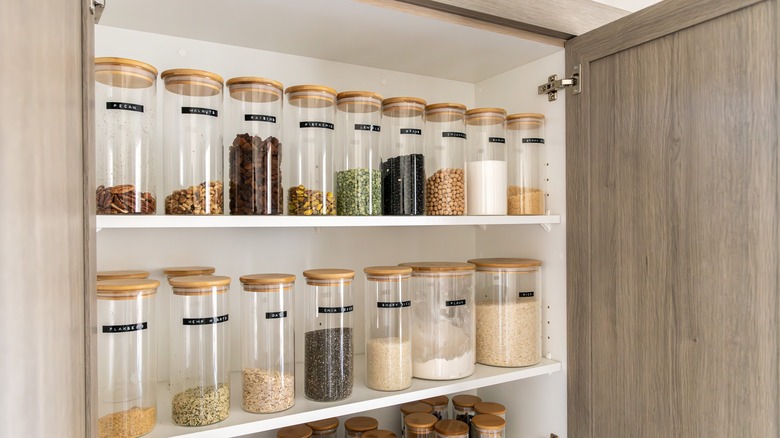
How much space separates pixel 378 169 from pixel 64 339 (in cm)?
91

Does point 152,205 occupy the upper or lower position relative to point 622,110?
lower

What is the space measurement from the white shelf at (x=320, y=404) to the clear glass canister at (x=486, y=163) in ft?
1.44

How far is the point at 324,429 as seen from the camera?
1.31 m

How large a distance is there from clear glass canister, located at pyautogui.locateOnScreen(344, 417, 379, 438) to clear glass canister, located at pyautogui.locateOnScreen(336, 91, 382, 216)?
1.99ft

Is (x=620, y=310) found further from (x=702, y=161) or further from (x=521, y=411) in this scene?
(x=521, y=411)

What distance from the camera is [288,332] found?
3.68ft

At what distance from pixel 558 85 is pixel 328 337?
926 millimetres

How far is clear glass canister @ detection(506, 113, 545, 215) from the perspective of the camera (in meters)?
1.43

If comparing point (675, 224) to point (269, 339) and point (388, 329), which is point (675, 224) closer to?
point (388, 329)

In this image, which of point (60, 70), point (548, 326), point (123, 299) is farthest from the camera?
point (548, 326)

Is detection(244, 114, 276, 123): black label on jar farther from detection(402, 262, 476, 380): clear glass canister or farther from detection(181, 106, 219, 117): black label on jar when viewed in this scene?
detection(402, 262, 476, 380): clear glass canister

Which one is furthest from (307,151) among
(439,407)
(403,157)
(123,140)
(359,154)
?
(439,407)

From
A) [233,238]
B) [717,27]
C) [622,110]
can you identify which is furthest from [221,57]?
[717,27]

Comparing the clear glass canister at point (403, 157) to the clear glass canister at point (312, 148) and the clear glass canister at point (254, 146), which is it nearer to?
the clear glass canister at point (312, 148)
